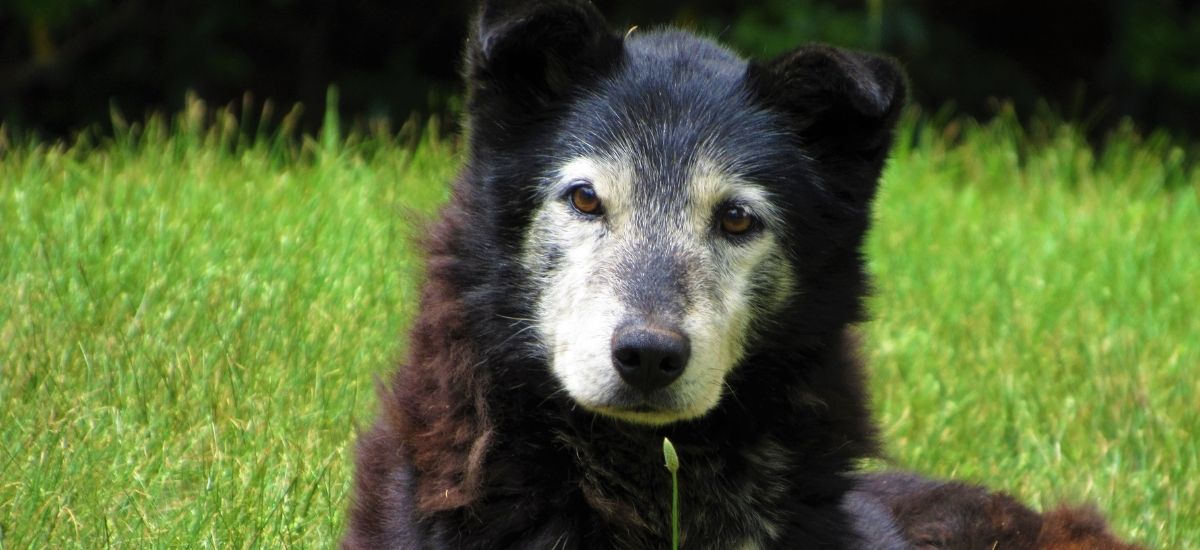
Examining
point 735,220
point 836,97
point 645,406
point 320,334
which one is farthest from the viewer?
point 320,334

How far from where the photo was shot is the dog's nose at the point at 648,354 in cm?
324

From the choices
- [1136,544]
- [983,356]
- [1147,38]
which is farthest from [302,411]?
[1147,38]

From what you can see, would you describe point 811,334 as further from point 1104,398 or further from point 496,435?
point 1104,398

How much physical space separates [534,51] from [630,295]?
72 cm

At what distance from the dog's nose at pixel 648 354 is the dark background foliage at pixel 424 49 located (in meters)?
6.31

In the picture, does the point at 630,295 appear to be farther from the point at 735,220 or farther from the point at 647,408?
the point at 735,220

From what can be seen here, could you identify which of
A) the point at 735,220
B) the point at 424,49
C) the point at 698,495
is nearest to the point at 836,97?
the point at 735,220

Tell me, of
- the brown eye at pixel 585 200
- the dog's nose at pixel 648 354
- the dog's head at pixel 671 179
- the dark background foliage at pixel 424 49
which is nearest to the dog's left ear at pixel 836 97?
the dog's head at pixel 671 179

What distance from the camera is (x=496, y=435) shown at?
354 centimetres

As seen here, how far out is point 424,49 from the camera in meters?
11.8

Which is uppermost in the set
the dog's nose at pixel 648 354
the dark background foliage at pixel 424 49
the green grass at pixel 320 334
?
the dog's nose at pixel 648 354

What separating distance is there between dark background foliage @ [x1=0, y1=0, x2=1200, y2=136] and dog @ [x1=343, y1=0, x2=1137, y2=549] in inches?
225

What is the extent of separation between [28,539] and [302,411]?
1101 millimetres

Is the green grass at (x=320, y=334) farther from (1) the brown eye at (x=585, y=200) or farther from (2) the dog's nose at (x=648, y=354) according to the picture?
(2) the dog's nose at (x=648, y=354)
